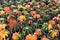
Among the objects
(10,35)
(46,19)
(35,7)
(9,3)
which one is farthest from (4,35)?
(9,3)

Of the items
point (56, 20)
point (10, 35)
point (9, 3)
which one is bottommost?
point (10, 35)

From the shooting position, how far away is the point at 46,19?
393 cm

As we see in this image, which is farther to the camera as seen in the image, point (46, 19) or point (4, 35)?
point (46, 19)

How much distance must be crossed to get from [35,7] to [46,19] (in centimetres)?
55

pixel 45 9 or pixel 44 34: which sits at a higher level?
pixel 45 9

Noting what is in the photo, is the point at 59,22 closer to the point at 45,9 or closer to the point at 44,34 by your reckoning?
the point at 44,34

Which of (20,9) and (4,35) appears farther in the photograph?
(20,9)

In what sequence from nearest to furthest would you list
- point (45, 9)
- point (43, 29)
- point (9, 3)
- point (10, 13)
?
1. point (43, 29)
2. point (10, 13)
3. point (45, 9)
4. point (9, 3)

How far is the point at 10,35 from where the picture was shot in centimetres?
346

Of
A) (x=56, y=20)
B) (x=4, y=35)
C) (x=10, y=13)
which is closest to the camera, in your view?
(x=4, y=35)

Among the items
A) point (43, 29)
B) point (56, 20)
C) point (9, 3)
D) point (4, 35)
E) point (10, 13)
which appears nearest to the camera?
point (4, 35)

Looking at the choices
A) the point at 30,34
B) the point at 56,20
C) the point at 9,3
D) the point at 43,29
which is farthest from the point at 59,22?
the point at 9,3

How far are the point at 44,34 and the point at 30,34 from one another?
22cm

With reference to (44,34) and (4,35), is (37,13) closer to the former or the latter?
(44,34)
